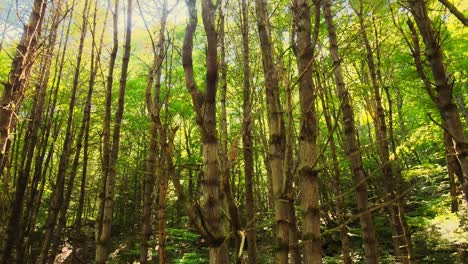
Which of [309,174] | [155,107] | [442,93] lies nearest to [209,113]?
[155,107]

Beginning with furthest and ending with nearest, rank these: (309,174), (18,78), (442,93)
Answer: (18,78), (442,93), (309,174)

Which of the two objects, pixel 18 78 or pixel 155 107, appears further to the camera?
pixel 18 78

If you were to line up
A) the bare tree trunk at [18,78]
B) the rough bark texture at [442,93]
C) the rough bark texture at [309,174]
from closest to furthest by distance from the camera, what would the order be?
the rough bark texture at [309,174]
the rough bark texture at [442,93]
the bare tree trunk at [18,78]

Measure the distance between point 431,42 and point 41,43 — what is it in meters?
3.08

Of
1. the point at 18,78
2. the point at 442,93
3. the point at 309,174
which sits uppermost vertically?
the point at 18,78

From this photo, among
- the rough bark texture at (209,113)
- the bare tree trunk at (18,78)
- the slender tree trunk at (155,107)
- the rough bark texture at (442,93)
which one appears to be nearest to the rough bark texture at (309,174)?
the rough bark texture at (209,113)

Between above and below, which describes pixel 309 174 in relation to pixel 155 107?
below

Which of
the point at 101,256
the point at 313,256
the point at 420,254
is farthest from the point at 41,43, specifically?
the point at 420,254

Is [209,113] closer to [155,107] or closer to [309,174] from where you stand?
[155,107]

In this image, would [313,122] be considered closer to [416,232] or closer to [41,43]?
[41,43]

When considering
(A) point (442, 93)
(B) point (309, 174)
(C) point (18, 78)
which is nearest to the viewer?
(B) point (309, 174)

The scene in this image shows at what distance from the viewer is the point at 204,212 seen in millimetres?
1414

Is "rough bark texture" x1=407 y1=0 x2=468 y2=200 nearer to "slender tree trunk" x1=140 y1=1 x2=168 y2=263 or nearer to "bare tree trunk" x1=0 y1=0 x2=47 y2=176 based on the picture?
Result: "slender tree trunk" x1=140 y1=1 x2=168 y2=263

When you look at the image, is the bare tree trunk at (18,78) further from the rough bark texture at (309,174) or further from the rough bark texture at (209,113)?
the rough bark texture at (309,174)
